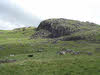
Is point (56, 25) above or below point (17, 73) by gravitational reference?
above

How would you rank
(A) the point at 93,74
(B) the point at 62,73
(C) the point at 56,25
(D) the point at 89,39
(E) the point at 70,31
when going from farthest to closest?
(C) the point at 56,25 < (E) the point at 70,31 < (D) the point at 89,39 < (B) the point at 62,73 < (A) the point at 93,74

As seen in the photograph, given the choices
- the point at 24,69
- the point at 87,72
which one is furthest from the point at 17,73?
the point at 87,72

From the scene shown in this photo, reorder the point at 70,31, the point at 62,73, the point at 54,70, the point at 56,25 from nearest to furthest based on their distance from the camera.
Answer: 1. the point at 62,73
2. the point at 54,70
3. the point at 70,31
4. the point at 56,25

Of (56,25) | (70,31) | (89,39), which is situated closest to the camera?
(89,39)

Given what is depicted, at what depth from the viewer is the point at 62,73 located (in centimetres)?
2864

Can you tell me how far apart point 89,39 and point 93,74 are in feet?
336

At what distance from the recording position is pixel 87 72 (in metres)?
28.3

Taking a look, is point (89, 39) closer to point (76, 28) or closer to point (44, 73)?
point (76, 28)

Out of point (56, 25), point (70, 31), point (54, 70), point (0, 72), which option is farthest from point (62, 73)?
point (56, 25)

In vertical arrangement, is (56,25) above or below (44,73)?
above

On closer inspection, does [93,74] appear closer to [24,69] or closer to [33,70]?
[33,70]

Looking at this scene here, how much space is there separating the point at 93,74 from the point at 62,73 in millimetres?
6252

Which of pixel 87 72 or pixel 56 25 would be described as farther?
pixel 56 25

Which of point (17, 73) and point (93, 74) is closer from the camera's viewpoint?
point (93, 74)
